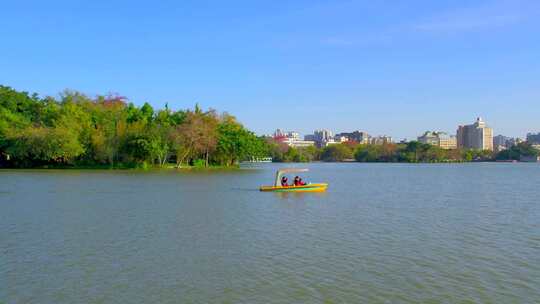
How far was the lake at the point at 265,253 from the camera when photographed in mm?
11148

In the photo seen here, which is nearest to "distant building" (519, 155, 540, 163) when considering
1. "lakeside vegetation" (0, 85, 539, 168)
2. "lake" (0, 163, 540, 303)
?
"lakeside vegetation" (0, 85, 539, 168)

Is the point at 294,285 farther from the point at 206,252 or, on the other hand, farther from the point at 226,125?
the point at 226,125

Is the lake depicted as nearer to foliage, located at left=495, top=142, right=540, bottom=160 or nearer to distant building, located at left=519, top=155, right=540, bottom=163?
foliage, located at left=495, top=142, right=540, bottom=160

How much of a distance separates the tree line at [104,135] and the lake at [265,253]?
38331mm

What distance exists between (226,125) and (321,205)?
51.9 meters

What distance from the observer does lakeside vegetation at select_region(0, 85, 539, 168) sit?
63.7 m

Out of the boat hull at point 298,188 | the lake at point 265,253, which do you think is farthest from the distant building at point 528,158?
the lake at point 265,253

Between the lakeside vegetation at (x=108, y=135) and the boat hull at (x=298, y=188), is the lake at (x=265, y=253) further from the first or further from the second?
the lakeside vegetation at (x=108, y=135)

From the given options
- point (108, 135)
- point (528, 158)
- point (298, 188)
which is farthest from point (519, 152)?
point (298, 188)

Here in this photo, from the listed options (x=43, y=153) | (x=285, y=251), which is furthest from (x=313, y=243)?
(x=43, y=153)

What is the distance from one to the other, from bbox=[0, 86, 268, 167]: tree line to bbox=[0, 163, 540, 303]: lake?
126 ft

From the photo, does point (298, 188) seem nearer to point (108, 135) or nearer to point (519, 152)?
point (108, 135)

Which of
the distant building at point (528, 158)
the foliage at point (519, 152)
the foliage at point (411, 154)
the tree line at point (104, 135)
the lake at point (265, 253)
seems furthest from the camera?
the distant building at point (528, 158)

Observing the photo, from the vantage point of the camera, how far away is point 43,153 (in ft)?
209
